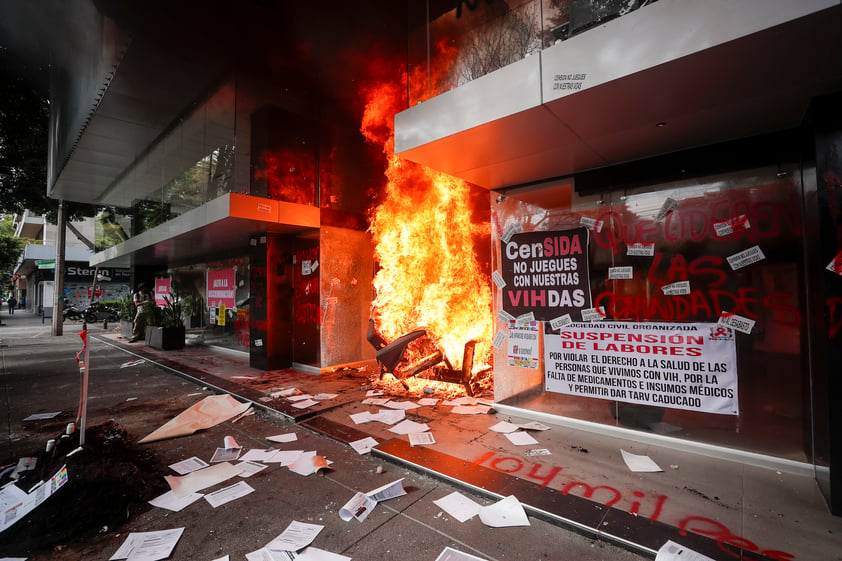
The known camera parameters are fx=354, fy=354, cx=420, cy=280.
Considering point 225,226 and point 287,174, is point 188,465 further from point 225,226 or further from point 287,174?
point 287,174

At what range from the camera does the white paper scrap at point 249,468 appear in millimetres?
3724

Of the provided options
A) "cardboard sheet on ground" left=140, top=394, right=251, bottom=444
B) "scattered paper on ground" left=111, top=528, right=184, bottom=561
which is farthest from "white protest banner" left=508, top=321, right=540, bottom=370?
Result: "cardboard sheet on ground" left=140, top=394, right=251, bottom=444

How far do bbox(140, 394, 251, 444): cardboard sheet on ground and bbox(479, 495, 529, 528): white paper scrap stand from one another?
416 cm

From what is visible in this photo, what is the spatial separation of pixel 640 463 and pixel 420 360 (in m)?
4.44

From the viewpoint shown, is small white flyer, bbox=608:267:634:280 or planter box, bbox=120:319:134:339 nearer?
small white flyer, bbox=608:267:634:280

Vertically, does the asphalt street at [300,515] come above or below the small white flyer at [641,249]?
below

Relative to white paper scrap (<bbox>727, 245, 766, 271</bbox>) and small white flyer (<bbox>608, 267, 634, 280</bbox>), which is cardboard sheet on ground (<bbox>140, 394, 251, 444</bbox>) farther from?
white paper scrap (<bbox>727, 245, 766, 271</bbox>)

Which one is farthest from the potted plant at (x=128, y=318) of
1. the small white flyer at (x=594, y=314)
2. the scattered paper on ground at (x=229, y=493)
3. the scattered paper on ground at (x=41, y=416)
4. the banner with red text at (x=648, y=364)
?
the small white flyer at (x=594, y=314)

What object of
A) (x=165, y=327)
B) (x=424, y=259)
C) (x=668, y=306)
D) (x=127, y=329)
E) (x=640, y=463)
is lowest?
(x=640, y=463)

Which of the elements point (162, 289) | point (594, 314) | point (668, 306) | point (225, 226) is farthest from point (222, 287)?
point (668, 306)

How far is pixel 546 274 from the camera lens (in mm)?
5027

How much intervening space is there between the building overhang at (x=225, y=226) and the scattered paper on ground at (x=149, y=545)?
5550 mm

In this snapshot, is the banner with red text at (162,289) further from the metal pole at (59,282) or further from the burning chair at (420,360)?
the burning chair at (420,360)

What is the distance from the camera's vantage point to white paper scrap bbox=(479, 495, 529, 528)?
109 inches
